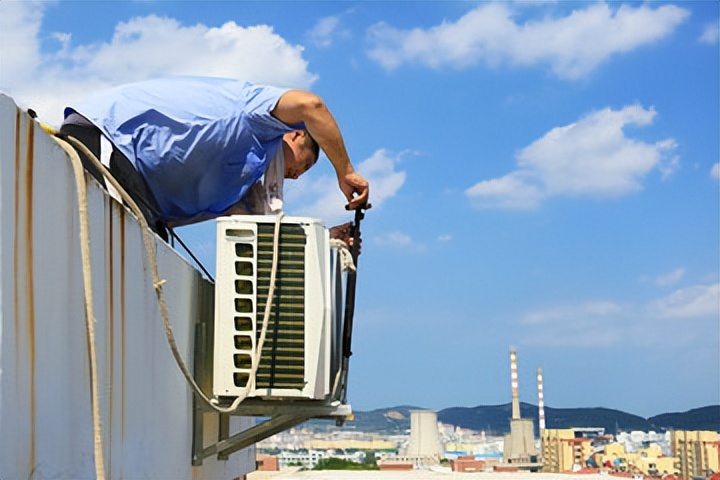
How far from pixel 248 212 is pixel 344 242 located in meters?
0.36

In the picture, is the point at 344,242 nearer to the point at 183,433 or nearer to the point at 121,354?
the point at 183,433

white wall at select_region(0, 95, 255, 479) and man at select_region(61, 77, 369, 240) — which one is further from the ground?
man at select_region(61, 77, 369, 240)

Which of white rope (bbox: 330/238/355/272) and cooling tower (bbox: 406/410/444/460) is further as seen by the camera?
cooling tower (bbox: 406/410/444/460)

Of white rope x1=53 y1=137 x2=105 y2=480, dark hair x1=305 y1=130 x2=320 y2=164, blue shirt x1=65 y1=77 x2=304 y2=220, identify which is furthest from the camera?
dark hair x1=305 y1=130 x2=320 y2=164

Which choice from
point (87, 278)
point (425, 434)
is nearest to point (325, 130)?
point (87, 278)

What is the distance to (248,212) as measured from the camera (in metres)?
3.73

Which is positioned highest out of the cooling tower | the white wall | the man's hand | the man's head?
the man's head

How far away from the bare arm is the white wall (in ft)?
2.21

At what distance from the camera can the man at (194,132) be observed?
3.37 metres

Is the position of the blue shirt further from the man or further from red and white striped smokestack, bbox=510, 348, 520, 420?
red and white striped smokestack, bbox=510, 348, 520, 420

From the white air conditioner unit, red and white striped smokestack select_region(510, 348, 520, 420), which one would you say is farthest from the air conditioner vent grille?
red and white striped smokestack select_region(510, 348, 520, 420)

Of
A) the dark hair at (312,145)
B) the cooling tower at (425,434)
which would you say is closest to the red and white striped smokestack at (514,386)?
the cooling tower at (425,434)

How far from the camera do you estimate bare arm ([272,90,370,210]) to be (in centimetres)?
338

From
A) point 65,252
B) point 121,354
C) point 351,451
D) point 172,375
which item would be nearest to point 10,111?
point 65,252
